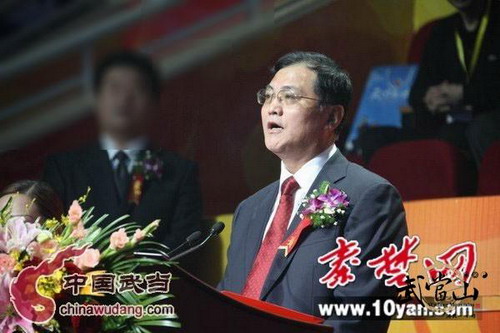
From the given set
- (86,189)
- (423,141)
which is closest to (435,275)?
(423,141)

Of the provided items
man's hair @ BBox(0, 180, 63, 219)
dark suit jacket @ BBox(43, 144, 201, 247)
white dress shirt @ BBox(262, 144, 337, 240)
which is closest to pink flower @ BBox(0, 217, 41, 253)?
man's hair @ BBox(0, 180, 63, 219)

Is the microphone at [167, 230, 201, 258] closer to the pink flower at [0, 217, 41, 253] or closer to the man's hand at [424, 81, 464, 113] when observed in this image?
the pink flower at [0, 217, 41, 253]

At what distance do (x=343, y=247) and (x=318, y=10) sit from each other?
0.84 metres

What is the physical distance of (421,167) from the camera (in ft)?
10.3

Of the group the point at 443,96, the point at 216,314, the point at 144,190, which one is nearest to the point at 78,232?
the point at 216,314

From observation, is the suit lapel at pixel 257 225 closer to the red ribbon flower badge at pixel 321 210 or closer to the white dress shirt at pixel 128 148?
the red ribbon flower badge at pixel 321 210

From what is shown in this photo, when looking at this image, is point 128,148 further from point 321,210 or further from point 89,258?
point 89,258

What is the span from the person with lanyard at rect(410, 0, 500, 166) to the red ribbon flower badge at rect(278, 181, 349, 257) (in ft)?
1.38

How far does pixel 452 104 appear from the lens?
3158 mm

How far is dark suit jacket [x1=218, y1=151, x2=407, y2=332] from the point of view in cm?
290

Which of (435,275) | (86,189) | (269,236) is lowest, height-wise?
(435,275)

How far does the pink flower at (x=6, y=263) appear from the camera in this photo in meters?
2.38

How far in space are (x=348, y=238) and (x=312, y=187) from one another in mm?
229

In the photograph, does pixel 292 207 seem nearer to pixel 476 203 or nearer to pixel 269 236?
pixel 269 236
